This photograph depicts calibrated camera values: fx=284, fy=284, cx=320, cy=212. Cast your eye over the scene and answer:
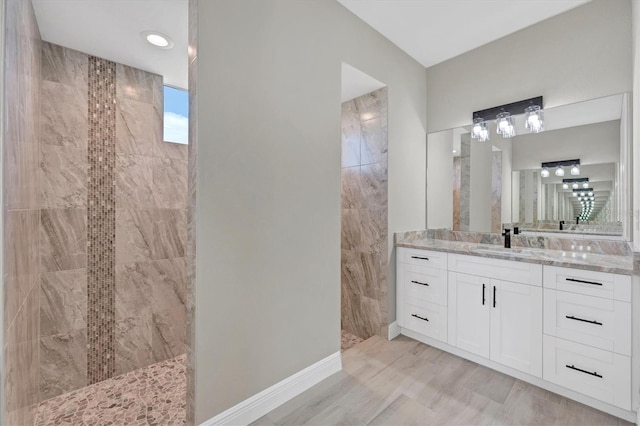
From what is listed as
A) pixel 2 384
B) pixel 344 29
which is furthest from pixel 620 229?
pixel 2 384

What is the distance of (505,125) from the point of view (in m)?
2.70

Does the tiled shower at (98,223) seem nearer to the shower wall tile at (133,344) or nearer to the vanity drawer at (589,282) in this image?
the shower wall tile at (133,344)

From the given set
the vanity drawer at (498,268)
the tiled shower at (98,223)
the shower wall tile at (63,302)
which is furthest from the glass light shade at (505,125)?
the shower wall tile at (63,302)

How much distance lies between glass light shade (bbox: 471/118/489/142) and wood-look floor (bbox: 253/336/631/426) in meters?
2.12

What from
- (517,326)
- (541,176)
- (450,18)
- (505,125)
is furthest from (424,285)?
(450,18)

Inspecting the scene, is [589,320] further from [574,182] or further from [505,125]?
[505,125]

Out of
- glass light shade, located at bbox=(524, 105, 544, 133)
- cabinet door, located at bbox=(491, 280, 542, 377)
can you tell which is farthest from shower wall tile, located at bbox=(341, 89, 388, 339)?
glass light shade, located at bbox=(524, 105, 544, 133)

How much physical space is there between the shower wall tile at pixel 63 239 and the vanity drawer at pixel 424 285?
9.12ft

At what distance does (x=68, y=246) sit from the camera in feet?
6.95

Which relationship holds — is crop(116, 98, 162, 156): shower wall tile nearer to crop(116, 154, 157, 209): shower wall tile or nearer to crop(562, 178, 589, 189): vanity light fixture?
crop(116, 154, 157, 209): shower wall tile

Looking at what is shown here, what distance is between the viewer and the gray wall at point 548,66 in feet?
7.11

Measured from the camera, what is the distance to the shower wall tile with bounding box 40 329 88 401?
204 cm

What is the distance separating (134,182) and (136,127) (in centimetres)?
47

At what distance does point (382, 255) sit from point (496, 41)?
7.70 ft
